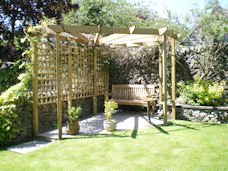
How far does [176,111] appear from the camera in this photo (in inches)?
231

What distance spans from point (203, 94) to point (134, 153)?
3.24 m

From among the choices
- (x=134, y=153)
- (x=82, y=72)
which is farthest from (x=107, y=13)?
(x=134, y=153)

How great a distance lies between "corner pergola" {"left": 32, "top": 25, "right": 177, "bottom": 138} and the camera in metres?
4.31

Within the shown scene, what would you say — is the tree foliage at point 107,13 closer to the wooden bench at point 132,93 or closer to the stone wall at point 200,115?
the wooden bench at point 132,93

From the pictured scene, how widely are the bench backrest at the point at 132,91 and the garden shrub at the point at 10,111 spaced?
361 centimetres

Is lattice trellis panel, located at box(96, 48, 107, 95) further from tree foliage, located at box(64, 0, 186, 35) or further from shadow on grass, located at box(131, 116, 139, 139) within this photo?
tree foliage, located at box(64, 0, 186, 35)

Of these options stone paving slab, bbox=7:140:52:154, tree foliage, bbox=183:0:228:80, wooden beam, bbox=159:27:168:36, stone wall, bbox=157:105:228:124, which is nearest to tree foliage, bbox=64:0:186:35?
tree foliage, bbox=183:0:228:80

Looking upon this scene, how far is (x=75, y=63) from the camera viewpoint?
604 cm

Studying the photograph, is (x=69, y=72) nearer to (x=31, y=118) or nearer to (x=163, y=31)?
(x=31, y=118)

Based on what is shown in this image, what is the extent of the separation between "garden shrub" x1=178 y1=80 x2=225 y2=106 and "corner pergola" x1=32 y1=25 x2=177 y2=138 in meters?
0.49

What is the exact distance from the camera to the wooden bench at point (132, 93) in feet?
21.4

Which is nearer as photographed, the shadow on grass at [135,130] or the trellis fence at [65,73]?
the shadow on grass at [135,130]

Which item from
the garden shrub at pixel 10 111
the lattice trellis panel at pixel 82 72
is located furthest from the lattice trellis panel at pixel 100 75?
the garden shrub at pixel 10 111

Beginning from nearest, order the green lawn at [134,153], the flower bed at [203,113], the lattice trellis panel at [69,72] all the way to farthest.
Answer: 1. the green lawn at [134,153]
2. the lattice trellis panel at [69,72]
3. the flower bed at [203,113]
